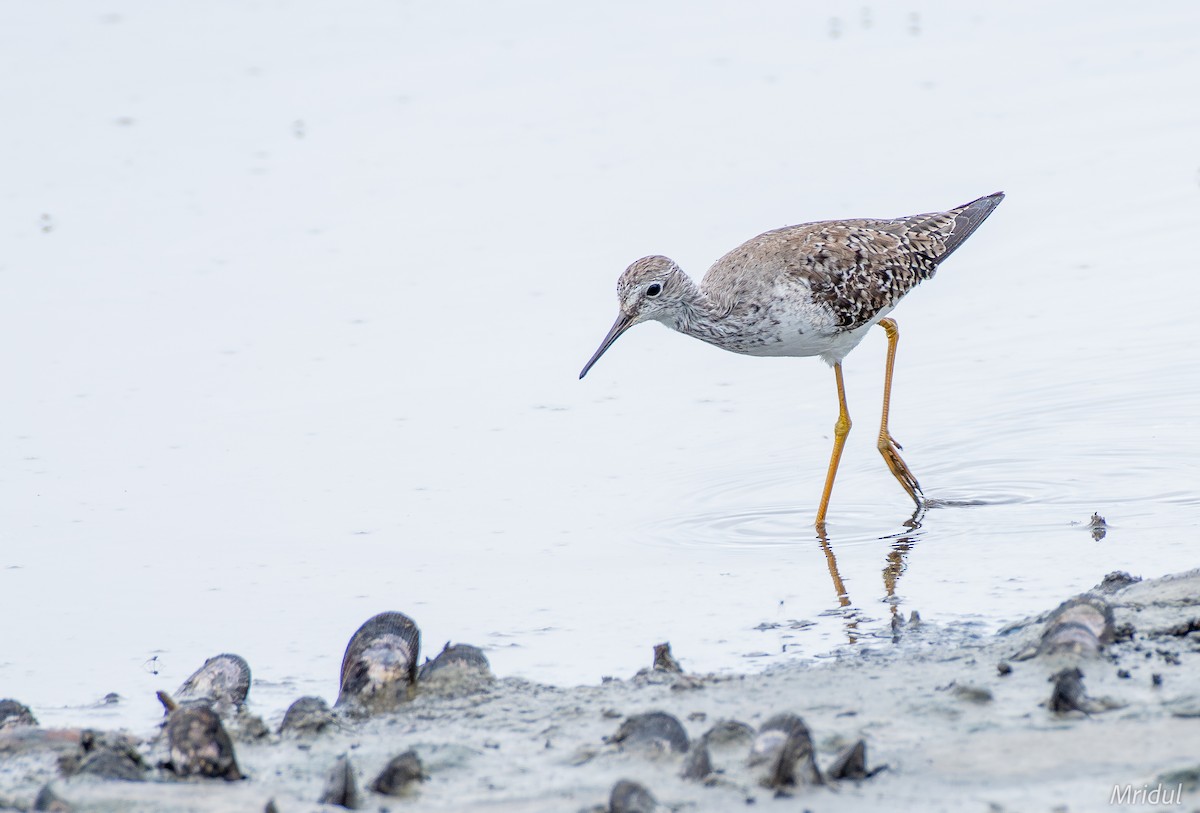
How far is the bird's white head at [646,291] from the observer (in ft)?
30.0

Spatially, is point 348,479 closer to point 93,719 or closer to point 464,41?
point 93,719

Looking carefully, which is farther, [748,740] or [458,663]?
[458,663]

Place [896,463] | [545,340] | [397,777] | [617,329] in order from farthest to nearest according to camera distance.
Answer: [545,340]
[896,463]
[617,329]
[397,777]

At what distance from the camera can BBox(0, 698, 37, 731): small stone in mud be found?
625 cm

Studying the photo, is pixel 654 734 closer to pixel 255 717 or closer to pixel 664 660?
pixel 664 660

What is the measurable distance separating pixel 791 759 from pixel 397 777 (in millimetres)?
1280

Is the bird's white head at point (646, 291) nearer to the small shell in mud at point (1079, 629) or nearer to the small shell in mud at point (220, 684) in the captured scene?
the small shell in mud at point (220, 684)

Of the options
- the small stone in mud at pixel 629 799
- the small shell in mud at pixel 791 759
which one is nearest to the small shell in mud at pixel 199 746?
the small stone in mud at pixel 629 799

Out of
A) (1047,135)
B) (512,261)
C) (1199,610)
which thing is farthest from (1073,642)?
(1047,135)

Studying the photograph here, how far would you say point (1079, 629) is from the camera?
241 inches

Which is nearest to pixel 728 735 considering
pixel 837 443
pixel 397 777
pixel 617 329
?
pixel 397 777

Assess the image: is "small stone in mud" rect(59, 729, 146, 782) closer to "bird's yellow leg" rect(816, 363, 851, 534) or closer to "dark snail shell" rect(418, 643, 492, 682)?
"dark snail shell" rect(418, 643, 492, 682)

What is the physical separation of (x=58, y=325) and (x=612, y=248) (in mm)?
3965

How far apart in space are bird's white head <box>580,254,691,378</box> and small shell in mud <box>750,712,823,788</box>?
4138 mm
